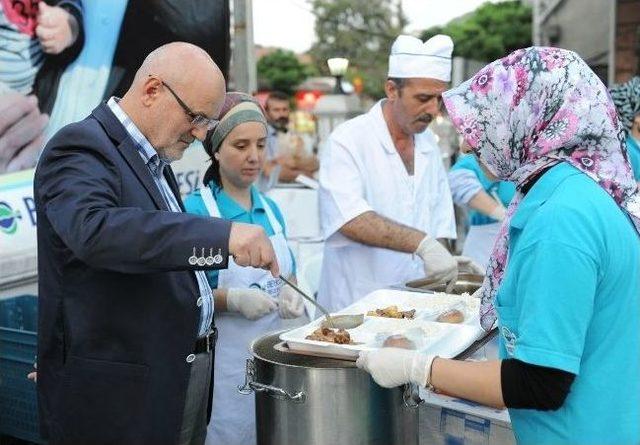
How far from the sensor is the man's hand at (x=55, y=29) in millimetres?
3340

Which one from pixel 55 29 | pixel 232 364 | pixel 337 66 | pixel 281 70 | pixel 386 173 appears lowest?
pixel 232 364

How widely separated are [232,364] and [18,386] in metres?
1.01

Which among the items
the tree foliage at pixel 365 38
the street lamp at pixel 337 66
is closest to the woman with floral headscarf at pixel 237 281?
the street lamp at pixel 337 66

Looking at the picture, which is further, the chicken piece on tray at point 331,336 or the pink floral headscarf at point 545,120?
the chicken piece on tray at point 331,336

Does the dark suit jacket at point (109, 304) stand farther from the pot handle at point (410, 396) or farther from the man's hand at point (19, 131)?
the man's hand at point (19, 131)

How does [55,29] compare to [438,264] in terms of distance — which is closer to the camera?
[438,264]

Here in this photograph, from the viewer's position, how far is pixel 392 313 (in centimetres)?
219

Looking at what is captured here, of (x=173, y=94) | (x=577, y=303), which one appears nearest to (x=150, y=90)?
(x=173, y=94)

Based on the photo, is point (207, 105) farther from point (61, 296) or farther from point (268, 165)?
point (268, 165)

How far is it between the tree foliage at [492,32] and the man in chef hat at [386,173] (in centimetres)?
3072

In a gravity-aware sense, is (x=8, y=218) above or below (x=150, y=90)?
below

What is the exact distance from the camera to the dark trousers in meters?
1.93

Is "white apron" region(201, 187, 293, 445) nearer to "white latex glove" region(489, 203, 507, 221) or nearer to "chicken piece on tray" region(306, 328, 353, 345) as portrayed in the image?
"chicken piece on tray" region(306, 328, 353, 345)

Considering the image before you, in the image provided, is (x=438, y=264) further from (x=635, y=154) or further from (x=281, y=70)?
(x=281, y=70)
